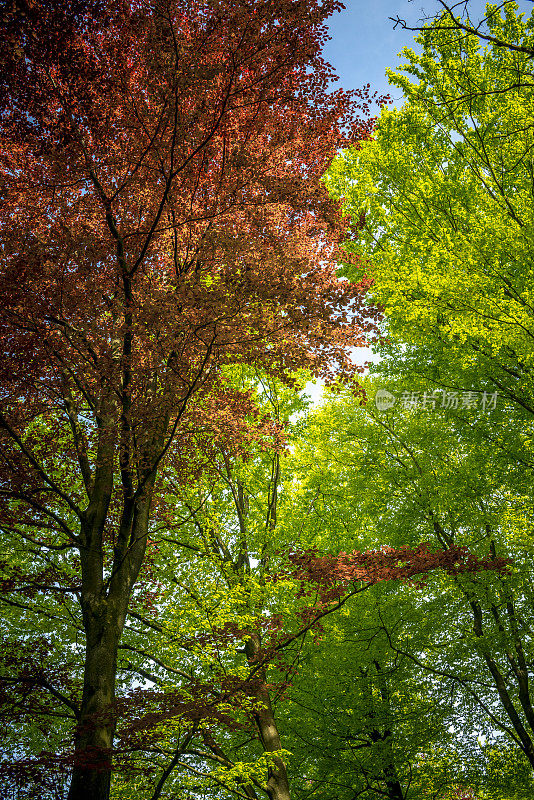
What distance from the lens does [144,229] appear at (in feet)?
17.5

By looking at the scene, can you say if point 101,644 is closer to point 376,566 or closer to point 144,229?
point 376,566

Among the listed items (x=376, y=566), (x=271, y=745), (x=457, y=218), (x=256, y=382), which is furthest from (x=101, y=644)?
(x=457, y=218)

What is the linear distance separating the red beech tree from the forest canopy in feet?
0.12

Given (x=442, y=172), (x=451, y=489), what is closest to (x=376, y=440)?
(x=451, y=489)

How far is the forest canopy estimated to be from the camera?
461 cm

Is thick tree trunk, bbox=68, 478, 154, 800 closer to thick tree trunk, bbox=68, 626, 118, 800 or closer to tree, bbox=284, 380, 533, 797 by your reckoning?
thick tree trunk, bbox=68, 626, 118, 800

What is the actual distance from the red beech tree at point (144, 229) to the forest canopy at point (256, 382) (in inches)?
1.4

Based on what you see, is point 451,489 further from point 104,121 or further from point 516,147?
point 104,121

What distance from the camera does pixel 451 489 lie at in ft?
27.8

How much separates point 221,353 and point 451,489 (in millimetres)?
5266

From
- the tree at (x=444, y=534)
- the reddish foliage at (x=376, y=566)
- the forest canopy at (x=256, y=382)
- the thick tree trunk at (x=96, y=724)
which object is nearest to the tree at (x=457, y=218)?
the forest canopy at (x=256, y=382)

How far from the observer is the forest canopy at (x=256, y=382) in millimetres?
4613

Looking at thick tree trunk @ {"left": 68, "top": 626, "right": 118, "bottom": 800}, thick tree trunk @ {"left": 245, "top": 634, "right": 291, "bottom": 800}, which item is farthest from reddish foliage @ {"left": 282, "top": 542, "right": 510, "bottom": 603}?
thick tree trunk @ {"left": 68, "top": 626, "right": 118, "bottom": 800}

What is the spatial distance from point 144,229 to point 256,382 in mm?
5558
